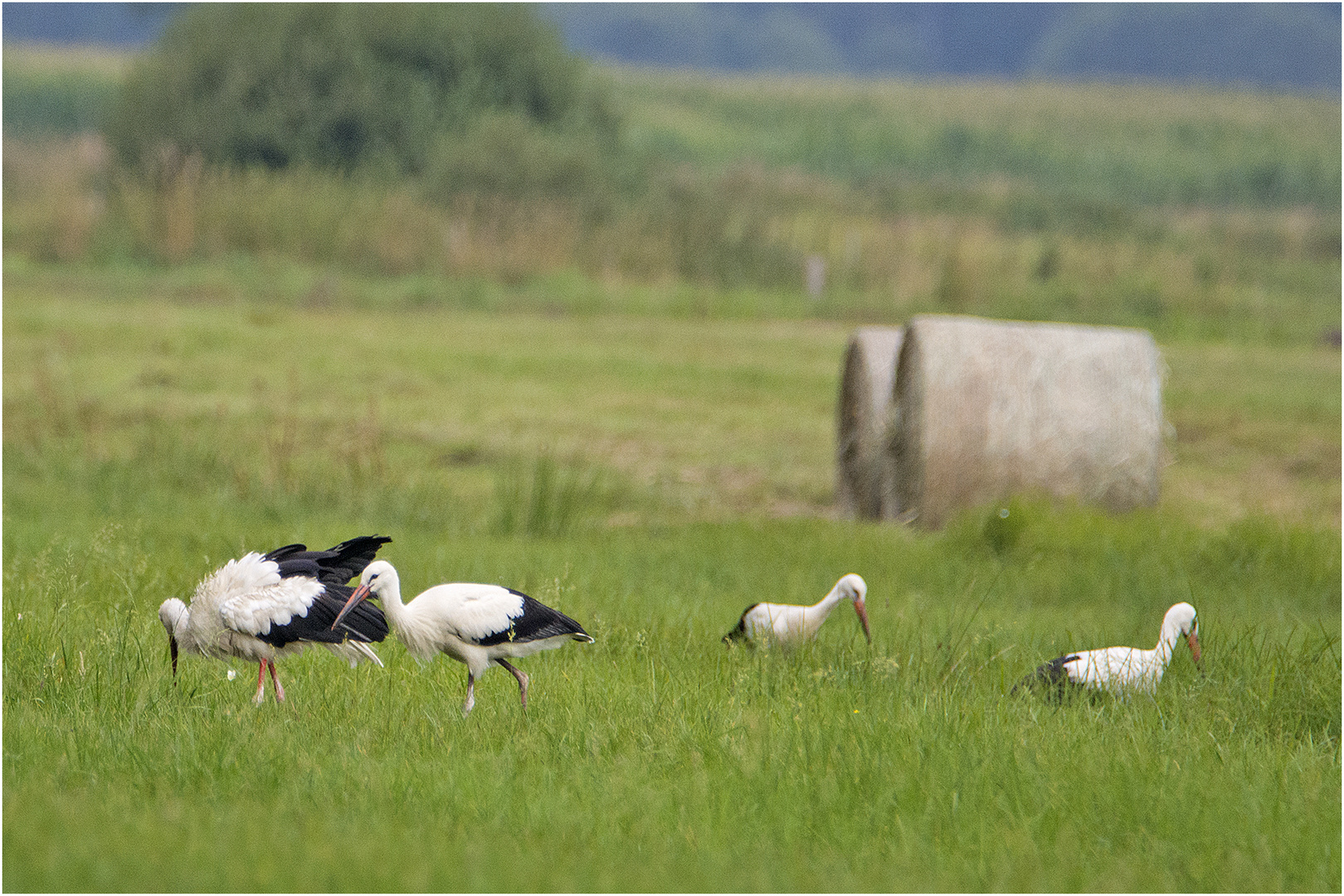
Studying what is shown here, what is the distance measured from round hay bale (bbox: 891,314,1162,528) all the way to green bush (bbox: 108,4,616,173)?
71.2ft

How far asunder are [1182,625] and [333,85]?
94.3 feet

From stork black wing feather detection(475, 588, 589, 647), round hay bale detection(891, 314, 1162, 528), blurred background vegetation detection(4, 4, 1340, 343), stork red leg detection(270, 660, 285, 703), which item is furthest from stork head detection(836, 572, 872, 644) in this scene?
blurred background vegetation detection(4, 4, 1340, 343)

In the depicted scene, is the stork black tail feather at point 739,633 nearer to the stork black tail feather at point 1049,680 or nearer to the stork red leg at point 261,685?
the stork black tail feather at point 1049,680

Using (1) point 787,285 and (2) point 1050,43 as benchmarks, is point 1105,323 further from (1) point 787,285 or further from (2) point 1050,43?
(2) point 1050,43

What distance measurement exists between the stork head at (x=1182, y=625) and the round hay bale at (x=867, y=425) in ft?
15.6

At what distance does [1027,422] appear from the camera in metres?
9.74

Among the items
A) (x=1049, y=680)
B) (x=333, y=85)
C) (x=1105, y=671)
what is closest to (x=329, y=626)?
(x=1049, y=680)

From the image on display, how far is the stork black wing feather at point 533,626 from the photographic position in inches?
175

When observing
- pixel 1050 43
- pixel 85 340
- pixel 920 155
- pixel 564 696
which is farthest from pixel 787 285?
pixel 1050 43

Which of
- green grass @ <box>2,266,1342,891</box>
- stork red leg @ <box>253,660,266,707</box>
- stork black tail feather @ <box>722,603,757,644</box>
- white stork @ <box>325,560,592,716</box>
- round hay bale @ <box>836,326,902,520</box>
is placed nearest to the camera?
green grass @ <box>2,266,1342,891</box>

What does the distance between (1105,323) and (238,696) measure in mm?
19003

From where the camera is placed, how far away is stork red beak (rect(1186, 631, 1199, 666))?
5492 mm

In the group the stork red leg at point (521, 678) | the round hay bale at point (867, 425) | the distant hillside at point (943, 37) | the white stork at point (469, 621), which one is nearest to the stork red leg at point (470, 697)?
the white stork at point (469, 621)

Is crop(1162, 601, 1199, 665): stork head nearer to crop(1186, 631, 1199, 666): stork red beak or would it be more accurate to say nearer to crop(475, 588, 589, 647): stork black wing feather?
crop(1186, 631, 1199, 666): stork red beak
